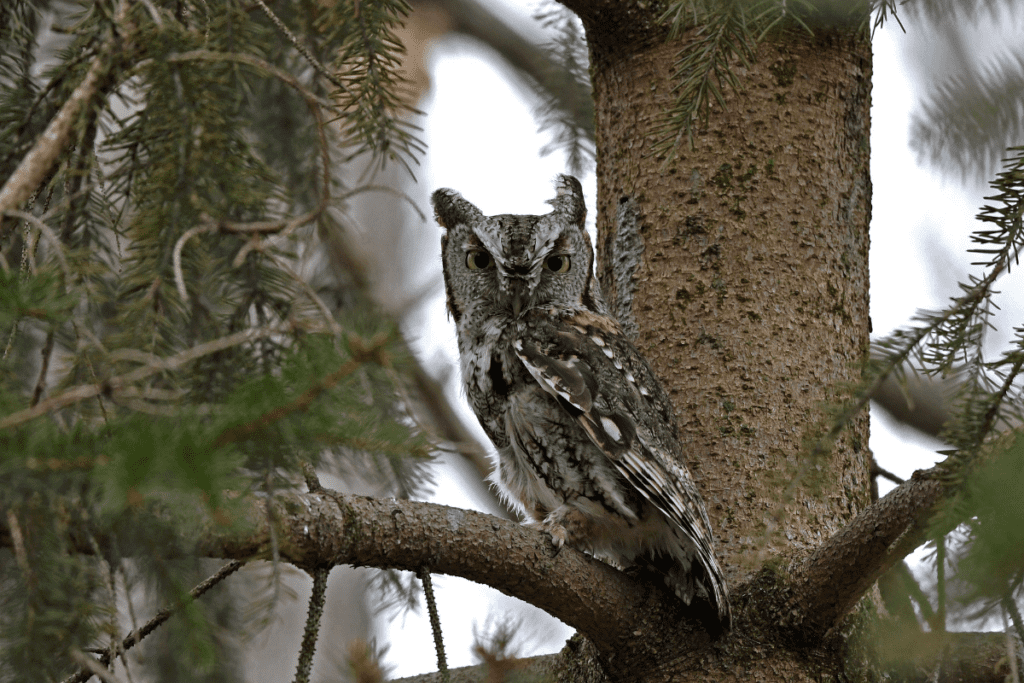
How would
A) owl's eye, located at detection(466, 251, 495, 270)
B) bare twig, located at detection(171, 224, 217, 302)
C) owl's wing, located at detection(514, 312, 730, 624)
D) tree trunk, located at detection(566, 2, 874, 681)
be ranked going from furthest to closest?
owl's eye, located at detection(466, 251, 495, 270), tree trunk, located at detection(566, 2, 874, 681), owl's wing, located at detection(514, 312, 730, 624), bare twig, located at detection(171, 224, 217, 302)

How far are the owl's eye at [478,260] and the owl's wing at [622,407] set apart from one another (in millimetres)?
266

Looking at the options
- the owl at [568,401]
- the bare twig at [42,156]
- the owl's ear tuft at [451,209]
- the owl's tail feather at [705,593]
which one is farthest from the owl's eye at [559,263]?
the bare twig at [42,156]

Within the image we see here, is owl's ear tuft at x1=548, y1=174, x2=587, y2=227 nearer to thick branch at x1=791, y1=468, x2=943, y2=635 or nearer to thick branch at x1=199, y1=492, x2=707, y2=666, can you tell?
thick branch at x1=199, y1=492, x2=707, y2=666

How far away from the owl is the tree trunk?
0.33 ft

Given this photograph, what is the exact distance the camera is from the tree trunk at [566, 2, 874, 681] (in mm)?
2053

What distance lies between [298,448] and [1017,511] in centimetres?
72

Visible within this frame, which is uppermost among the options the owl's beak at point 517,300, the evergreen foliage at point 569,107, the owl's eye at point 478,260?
the evergreen foliage at point 569,107

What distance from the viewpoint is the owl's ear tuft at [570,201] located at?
2623 millimetres

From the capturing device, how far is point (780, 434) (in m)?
2.06

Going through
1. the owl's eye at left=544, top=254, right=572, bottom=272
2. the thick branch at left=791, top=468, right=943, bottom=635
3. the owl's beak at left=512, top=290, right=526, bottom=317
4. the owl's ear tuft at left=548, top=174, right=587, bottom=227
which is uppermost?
the owl's ear tuft at left=548, top=174, right=587, bottom=227

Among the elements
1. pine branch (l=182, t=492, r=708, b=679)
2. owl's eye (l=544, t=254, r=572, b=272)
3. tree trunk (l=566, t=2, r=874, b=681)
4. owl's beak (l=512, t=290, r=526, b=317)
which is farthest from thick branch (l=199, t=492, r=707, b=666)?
owl's eye (l=544, t=254, r=572, b=272)

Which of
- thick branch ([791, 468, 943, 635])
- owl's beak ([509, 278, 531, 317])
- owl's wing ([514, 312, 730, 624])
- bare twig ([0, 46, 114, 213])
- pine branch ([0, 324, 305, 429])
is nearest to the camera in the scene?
pine branch ([0, 324, 305, 429])

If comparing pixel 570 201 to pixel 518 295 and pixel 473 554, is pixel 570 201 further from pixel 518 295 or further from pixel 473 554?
pixel 473 554

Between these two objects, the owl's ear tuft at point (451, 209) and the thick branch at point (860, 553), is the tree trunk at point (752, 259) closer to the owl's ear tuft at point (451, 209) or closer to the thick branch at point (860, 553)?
the thick branch at point (860, 553)
